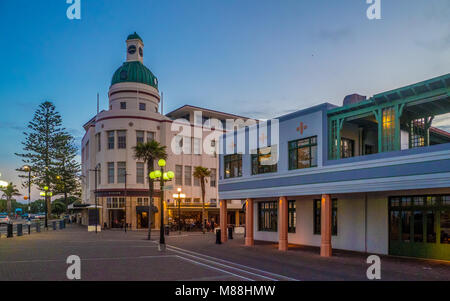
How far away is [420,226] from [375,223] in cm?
237

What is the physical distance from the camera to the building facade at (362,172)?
1552cm

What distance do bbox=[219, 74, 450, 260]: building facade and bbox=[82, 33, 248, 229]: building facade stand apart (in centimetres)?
2662

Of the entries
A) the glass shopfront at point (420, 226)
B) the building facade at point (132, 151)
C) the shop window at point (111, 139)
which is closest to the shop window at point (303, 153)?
the glass shopfront at point (420, 226)

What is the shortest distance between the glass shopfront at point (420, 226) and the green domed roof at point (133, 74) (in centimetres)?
4139

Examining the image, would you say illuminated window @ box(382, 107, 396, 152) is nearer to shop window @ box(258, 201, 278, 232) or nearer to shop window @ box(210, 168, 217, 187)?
shop window @ box(258, 201, 278, 232)

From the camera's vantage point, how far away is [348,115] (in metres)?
18.3

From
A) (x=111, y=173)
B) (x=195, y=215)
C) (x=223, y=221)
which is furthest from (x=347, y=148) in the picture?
(x=111, y=173)

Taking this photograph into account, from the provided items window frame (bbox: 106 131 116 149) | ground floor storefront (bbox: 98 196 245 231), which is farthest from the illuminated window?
window frame (bbox: 106 131 116 149)

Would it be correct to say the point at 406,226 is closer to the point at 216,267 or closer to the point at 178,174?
the point at 216,267

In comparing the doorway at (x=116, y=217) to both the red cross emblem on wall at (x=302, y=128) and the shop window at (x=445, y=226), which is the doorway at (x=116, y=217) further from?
the shop window at (x=445, y=226)

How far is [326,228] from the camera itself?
60.7ft
